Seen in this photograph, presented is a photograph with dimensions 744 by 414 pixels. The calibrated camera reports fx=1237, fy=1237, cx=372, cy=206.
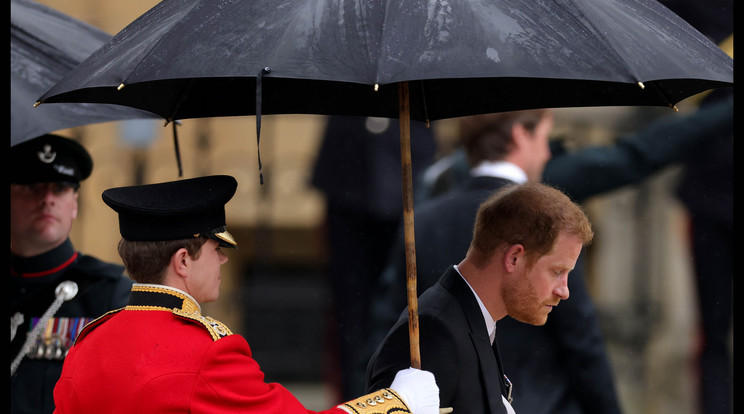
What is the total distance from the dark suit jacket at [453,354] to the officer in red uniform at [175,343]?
0.32 ft

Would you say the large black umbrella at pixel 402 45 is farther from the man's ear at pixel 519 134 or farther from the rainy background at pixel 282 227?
the rainy background at pixel 282 227

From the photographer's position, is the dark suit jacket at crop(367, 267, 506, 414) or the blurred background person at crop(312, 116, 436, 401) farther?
the blurred background person at crop(312, 116, 436, 401)

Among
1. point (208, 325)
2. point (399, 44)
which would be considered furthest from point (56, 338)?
point (399, 44)

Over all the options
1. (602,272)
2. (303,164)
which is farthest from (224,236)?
(602,272)

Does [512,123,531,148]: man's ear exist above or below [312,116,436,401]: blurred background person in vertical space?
above

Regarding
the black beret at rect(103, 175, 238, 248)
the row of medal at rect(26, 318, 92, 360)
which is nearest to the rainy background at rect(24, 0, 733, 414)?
the row of medal at rect(26, 318, 92, 360)

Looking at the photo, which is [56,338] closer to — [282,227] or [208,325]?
[208,325]

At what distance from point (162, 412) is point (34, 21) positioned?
226 centimetres

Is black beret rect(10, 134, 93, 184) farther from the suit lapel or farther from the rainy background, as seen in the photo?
the rainy background

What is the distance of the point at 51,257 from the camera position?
4613 millimetres

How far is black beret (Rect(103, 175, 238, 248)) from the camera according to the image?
316 centimetres

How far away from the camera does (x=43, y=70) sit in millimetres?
4430

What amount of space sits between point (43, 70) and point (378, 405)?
2043 millimetres

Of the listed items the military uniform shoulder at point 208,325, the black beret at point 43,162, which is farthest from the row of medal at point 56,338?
the military uniform shoulder at point 208,325
